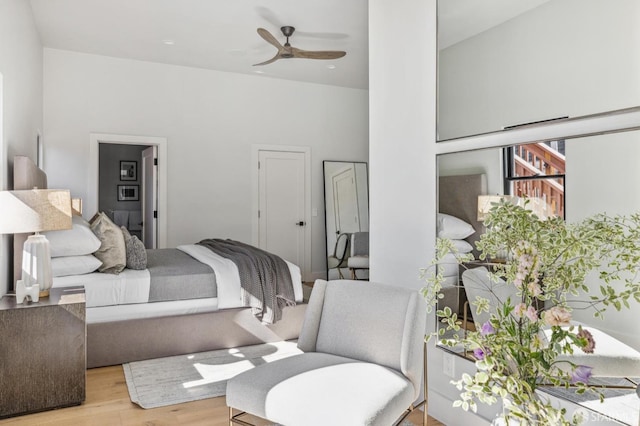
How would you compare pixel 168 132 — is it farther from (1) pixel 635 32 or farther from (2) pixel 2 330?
(1) pixel 635 32

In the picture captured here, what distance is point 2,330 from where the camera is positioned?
2.53 m

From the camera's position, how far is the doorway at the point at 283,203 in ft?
21.6

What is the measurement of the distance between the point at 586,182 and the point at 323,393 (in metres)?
1.30

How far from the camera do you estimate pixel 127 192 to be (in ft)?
27.4

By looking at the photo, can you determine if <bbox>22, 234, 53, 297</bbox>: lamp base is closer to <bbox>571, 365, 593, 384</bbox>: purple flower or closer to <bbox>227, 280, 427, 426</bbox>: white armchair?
<bbox>227, 280, 427, 426</bbox>: white armchair

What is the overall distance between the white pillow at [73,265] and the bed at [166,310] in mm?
17

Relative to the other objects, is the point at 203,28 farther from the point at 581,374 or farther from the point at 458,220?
the point at 581,374

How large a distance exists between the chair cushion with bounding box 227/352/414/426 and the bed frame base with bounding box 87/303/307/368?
1.61 m

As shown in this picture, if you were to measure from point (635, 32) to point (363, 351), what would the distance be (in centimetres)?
167

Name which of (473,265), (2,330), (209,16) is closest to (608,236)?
(473,265)

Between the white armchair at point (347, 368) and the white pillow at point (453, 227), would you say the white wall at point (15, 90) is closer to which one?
the white armchair at point (347, 368)

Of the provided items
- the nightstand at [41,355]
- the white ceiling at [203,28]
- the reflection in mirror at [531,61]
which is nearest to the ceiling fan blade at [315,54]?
the white ceiling at [203,28]

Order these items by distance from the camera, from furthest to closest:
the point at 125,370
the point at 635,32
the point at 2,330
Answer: the point at 125,370
the point at 2,330
the point at 635,32

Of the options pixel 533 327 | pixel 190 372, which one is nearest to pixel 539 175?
pixel 533 327
